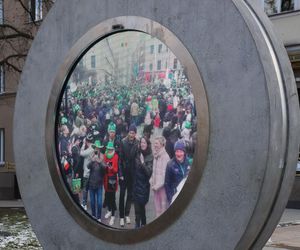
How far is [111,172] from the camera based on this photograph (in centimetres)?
387

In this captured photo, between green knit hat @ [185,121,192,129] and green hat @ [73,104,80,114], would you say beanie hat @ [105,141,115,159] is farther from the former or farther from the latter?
green knit hat @ [185,121,192,129]

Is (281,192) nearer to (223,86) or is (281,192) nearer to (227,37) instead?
(223,86)

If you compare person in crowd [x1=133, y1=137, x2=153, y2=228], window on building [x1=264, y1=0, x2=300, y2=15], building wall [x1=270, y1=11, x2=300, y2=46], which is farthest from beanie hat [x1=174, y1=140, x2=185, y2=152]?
window on building [x1=264, y1=0, x2=300, y2=15]

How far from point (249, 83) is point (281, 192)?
0.67 m

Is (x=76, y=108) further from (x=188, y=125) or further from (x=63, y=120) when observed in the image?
(x=188, y=125)

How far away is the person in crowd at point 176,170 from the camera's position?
11.2ft

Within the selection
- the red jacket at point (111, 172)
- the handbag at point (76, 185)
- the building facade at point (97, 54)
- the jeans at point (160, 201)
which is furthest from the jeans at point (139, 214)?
the building facade at point (97, 54)

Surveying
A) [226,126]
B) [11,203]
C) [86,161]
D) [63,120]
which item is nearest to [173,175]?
[226,126]

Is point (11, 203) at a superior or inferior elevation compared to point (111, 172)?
inferior

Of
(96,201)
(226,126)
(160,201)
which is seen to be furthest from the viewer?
(96,201)

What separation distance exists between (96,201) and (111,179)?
245 mm

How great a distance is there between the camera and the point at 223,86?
3.20 meters

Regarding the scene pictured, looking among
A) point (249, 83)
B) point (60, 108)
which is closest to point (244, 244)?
point (249, 83)

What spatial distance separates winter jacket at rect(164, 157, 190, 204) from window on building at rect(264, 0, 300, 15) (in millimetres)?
12333
